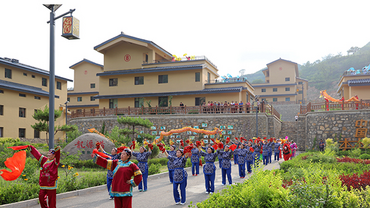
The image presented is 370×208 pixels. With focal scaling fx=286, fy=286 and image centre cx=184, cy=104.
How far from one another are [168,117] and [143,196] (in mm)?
20744

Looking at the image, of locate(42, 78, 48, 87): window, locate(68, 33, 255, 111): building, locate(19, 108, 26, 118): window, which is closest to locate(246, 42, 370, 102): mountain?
locate(68, 33, 255, 111): building

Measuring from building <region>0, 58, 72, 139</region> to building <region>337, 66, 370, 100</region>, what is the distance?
35602mm

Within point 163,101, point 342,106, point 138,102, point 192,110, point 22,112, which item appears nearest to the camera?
point 342,106

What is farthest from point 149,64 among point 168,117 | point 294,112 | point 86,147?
point 294,112

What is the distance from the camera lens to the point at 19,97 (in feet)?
104

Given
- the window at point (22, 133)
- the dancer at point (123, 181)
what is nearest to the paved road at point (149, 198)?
the dancer at point (123, 181)

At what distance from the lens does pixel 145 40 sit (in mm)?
A: 35281

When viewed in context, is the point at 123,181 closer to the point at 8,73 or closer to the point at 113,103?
the point at 8,73

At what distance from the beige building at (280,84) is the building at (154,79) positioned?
64.3 ft

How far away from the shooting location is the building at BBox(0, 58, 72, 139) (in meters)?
29.9

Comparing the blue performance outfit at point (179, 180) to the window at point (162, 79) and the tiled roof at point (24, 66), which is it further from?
the tiled roof at point (24, 66)

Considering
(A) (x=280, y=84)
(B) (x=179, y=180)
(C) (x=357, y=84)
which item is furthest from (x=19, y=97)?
(A) (x=280, y=84)

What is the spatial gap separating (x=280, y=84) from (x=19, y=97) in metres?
44.2

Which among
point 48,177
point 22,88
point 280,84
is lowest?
point 48,177
